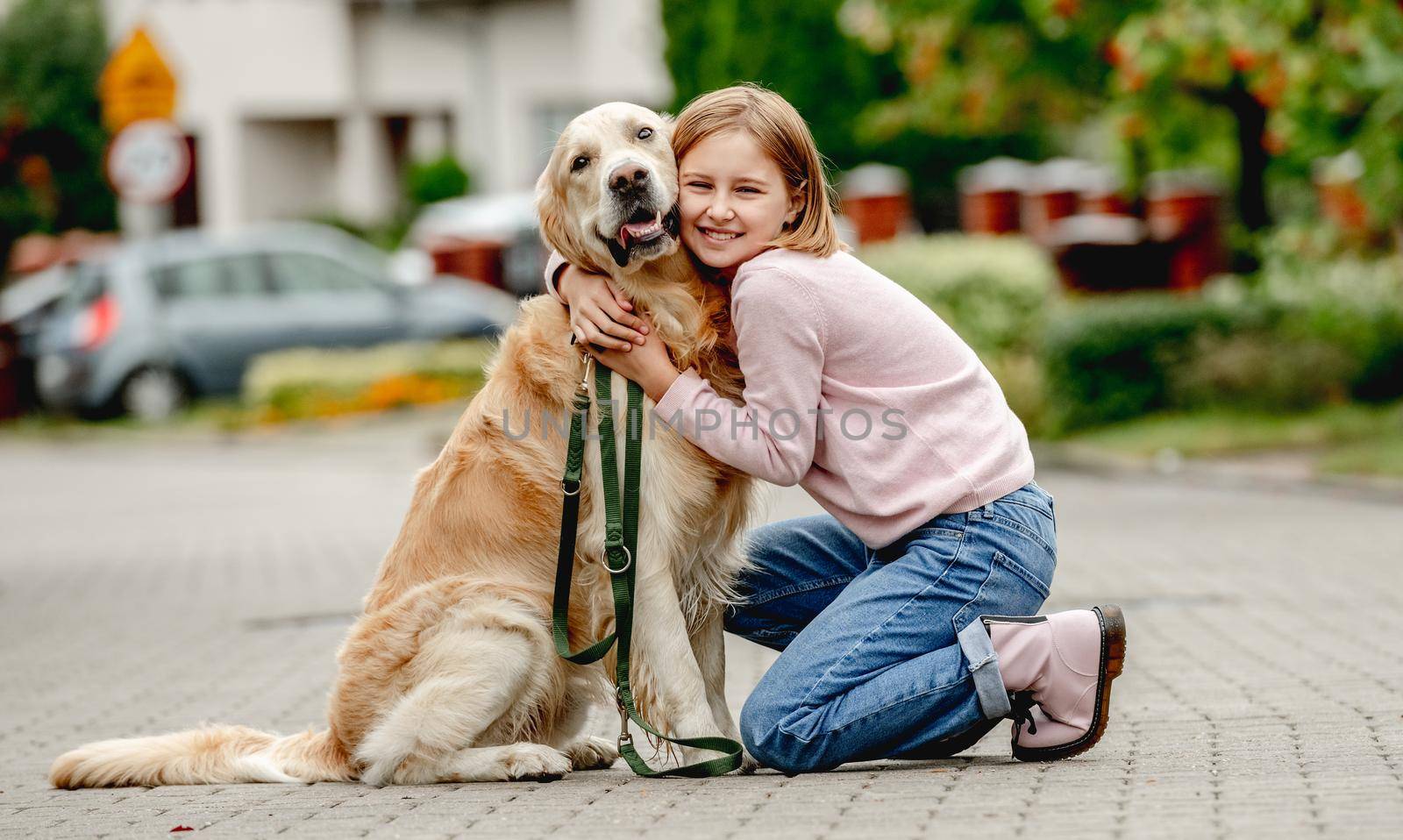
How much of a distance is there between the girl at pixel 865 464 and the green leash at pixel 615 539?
0.09 metres

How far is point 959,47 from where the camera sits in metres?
16.2

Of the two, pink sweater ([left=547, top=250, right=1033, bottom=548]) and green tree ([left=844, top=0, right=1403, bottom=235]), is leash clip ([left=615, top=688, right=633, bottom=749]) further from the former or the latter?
green tree ([left=844, top=0, right=1403, bottom=235])

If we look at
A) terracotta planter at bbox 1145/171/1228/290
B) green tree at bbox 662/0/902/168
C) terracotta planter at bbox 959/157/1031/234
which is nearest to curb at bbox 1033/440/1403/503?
terracotta planter at bbox 1145/171/1228/290

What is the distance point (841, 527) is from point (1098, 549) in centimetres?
462

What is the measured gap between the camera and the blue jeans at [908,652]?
452 cm

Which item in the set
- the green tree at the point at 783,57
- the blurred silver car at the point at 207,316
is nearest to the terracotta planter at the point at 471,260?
the green tree at the point at 783,57

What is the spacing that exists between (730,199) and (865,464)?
785 millimetres

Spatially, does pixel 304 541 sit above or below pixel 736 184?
below

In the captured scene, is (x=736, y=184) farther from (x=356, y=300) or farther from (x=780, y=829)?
(x=356, y=300)

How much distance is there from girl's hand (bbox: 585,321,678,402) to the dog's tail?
133cm

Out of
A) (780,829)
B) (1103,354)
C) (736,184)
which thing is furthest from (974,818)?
(1103,354)

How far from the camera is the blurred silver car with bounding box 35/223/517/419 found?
1922 centimetres

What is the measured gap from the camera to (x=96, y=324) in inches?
754

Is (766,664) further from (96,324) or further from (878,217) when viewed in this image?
(878,217)
